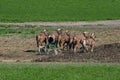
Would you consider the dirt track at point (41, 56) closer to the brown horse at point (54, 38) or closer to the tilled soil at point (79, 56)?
the tilled soil at point (79, 56)

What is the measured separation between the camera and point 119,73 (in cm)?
1462

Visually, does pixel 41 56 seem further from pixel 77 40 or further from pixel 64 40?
pixel 77 40

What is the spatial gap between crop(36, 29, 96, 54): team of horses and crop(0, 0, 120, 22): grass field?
18.3 meters

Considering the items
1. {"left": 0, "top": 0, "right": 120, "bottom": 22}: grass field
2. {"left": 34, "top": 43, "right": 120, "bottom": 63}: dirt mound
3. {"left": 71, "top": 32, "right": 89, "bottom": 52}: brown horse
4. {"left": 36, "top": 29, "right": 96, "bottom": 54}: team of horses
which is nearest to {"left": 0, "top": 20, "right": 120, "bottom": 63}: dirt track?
{"left": 34, "top": 43, "right": 120, "bottom": 63}: dirt mound

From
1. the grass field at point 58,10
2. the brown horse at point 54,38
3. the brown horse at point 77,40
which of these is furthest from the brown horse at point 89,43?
the grass field at point 58,10

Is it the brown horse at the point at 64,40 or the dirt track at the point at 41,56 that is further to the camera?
the brown horse at the point at 64,40

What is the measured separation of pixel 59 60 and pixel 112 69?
10.0 feet

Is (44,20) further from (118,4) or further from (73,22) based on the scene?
(118,4)

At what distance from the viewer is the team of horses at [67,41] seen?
20.4 meters

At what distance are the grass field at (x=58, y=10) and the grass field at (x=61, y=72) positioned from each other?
76.6 ft

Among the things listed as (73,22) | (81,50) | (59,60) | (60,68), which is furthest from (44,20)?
(60,68)

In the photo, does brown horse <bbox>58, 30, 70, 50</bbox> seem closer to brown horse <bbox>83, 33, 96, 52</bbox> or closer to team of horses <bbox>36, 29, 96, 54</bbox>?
team of horses <bbox>36, 29, 96, 54</bbox>

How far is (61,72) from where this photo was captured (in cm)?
1473

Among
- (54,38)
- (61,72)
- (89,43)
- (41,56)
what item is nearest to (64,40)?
(54,38)
